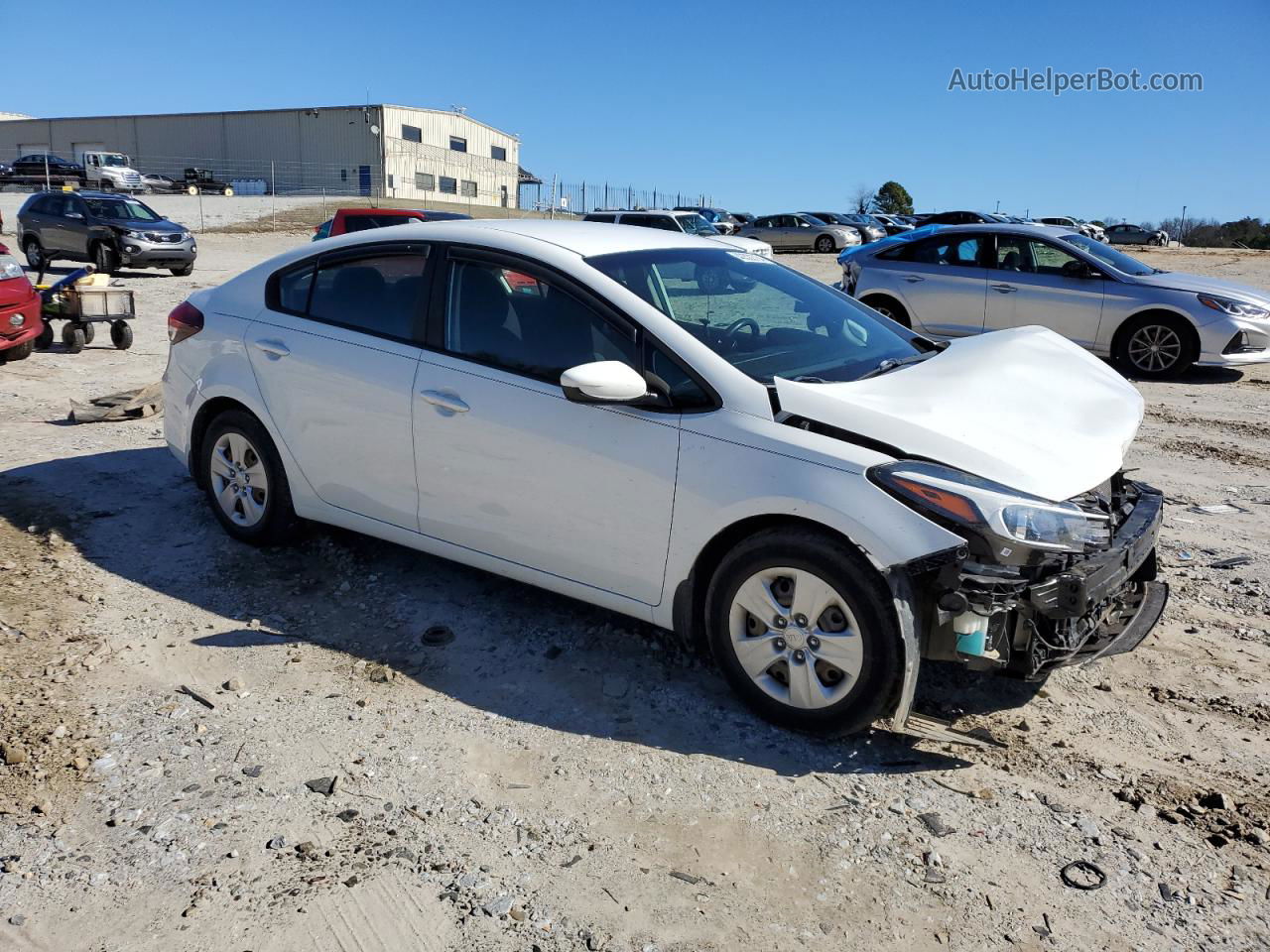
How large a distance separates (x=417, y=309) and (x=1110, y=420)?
2876mm

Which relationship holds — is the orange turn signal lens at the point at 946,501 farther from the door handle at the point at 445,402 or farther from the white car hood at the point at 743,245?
the white car hood at the point at 743,245

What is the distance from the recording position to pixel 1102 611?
3.85m

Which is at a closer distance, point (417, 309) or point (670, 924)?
point (670, 924)

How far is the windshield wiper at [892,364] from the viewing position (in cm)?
423

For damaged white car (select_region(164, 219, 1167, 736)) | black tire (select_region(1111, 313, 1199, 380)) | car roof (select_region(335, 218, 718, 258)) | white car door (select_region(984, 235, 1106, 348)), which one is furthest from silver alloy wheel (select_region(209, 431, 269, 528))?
black tire (select_region(1111, 313, 1199, 380))

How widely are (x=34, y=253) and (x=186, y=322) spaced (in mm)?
20769

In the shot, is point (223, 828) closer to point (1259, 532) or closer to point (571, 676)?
point (571, 676)

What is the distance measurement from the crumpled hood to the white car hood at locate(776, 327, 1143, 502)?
7.76 m

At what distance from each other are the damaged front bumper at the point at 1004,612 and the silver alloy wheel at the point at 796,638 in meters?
0.20

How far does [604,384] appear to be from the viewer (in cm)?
373

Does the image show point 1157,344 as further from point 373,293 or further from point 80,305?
point 80,305

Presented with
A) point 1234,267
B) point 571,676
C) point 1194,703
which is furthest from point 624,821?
point 1234,267

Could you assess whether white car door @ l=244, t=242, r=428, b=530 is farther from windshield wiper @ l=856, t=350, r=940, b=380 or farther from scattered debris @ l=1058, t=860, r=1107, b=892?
scattered debris @ l=1058, t=860, r=1107, b=892

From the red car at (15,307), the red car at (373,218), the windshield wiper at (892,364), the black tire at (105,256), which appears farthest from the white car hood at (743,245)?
the black tire at (105,256)
